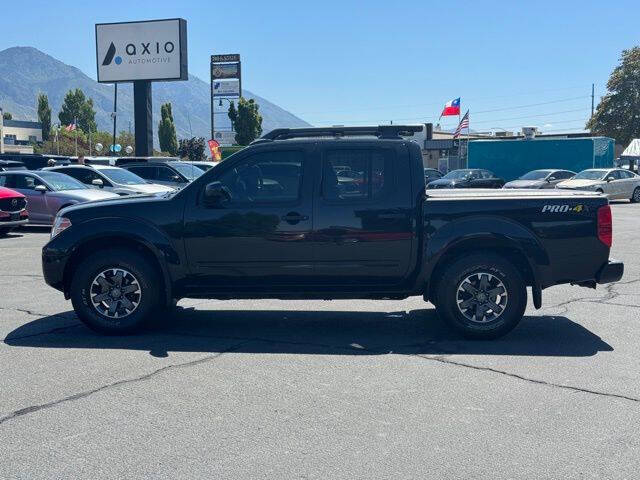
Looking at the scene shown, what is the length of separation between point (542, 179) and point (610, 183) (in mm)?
2746

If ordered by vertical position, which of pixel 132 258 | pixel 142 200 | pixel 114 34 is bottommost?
pixel 132 258

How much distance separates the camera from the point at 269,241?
7.19 m

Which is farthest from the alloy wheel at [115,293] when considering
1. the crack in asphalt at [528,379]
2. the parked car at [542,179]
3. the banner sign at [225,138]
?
the banner sign at [225,138]

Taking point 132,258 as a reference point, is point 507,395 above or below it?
below

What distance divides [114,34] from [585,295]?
3492cm

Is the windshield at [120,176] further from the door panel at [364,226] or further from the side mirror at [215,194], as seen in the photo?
the door panel at [364,226]

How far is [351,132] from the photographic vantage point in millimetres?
7770

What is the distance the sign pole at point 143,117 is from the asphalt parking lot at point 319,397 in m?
31.4

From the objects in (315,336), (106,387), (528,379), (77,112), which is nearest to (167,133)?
(77,112)

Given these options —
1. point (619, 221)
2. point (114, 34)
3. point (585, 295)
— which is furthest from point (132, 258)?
point (114, 34)

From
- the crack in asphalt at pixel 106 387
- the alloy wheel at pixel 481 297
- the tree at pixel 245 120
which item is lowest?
the crack in asphalt at pixel 106 387

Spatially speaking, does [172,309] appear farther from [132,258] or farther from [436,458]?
[436,458]

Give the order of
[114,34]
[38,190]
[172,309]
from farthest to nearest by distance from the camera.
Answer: [114,34], [38,190], [172,309]

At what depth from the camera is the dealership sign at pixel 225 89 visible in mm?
66125
